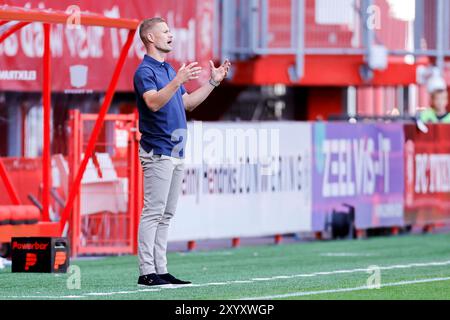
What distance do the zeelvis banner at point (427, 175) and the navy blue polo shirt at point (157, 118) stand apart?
1136cm

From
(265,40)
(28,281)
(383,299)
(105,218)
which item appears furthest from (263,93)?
(383,299)

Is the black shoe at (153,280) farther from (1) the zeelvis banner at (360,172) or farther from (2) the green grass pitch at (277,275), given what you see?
(1) the zeelvis banner at (360,172)

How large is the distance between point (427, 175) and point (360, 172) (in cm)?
186

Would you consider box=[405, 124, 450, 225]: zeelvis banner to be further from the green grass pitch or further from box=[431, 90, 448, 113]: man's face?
the green grass pitch

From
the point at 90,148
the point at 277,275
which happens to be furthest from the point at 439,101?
the point at 277,275

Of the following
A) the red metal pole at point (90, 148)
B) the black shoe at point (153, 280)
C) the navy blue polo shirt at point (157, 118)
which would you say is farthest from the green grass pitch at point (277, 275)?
the navy blue polo shirt at point (157, 118)

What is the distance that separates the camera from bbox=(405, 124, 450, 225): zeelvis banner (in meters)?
22.9

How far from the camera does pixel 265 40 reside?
2719 cm

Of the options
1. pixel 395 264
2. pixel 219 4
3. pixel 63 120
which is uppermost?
pixel 219 4

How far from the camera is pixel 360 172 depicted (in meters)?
21.8

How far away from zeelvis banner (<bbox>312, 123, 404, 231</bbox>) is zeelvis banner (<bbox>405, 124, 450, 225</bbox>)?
0.74 feet

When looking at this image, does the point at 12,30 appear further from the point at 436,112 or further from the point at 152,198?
the point at 436,112

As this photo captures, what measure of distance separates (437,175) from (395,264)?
8.19m

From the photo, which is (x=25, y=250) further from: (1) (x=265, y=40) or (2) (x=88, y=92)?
(1) (x=265, y=40)
